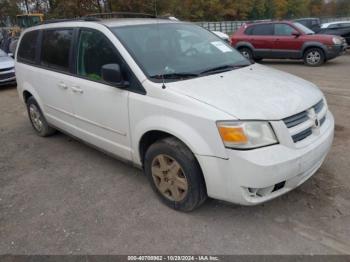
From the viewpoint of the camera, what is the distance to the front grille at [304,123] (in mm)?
2703

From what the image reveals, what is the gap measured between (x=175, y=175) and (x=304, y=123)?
1.21 metres

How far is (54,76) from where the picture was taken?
14.2ft

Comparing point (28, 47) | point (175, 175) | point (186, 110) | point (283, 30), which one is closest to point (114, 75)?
point (186, 110)

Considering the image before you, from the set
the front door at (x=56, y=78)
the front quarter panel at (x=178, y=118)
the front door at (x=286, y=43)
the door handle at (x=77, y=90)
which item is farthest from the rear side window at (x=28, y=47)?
the front door at (x=286, y=43)

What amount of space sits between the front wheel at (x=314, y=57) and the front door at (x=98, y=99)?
999 cm

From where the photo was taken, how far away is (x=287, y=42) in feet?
39.7

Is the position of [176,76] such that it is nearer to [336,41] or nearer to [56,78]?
[56,78]

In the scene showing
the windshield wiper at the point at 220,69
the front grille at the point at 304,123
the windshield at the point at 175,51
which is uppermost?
the windshield at the point at 175,51

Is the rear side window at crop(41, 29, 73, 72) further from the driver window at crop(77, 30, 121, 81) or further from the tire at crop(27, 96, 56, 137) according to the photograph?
the tire at crop(27, 96, 56, 137)

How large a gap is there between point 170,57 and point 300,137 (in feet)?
4.96

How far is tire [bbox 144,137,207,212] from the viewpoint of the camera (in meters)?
2.86

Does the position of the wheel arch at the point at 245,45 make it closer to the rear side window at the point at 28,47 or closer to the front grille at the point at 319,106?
the rear side window at the point at 28,47

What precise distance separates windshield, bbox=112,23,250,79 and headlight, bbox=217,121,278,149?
2.86 ft

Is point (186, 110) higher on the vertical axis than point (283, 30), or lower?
lower
